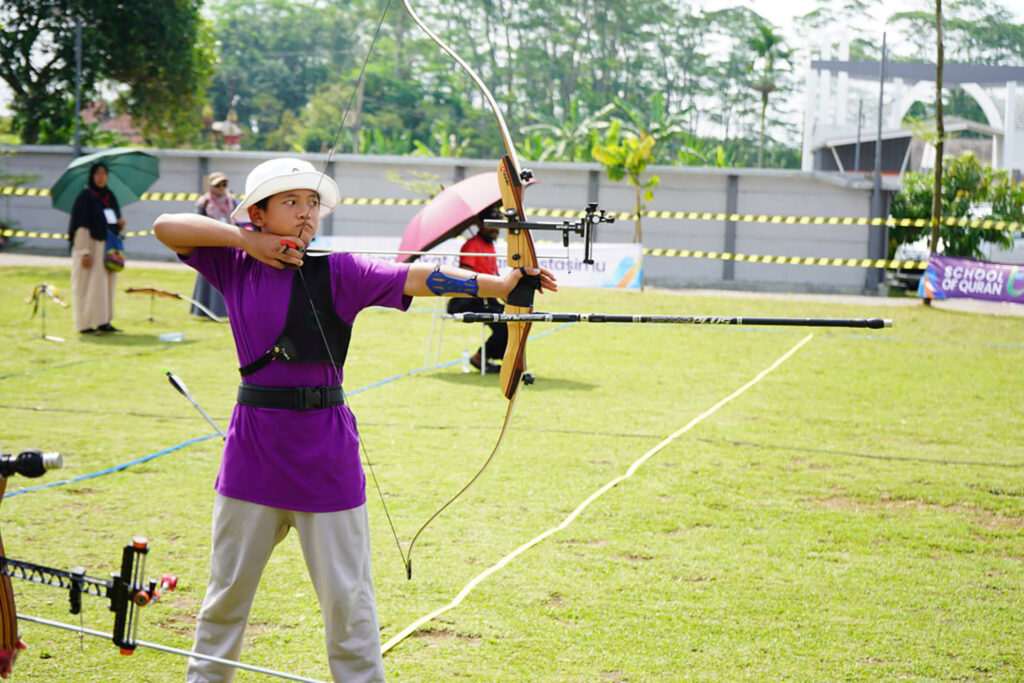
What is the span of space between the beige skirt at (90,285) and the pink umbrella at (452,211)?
4454 mm

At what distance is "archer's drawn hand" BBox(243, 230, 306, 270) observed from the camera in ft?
10.7

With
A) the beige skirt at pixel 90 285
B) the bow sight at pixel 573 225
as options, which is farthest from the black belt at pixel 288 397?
the beige skirt at pixel 90 285

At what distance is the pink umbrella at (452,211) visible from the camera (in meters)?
8.67

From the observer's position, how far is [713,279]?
84.0ft

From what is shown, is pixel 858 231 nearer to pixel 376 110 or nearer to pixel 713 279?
pixel 713 279

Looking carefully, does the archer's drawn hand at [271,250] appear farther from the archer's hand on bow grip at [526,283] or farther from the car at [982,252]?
the car at [982,252]

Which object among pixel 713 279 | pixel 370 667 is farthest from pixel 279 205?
pixel 713 279

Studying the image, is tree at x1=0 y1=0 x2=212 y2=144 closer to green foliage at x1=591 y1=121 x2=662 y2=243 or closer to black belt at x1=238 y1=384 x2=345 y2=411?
green foliage at x1=591 y1=121 x2=662 y2=243

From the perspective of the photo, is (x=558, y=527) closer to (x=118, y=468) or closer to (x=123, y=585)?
(x=118, y=468)

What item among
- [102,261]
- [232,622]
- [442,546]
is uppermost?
[102,261]

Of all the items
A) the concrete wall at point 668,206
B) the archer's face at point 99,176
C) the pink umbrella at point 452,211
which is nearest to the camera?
the pink umbrella at point 452,211

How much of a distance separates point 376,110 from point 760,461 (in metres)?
52.2

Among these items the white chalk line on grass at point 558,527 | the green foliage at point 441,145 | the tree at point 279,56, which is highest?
the tree at point 279,56

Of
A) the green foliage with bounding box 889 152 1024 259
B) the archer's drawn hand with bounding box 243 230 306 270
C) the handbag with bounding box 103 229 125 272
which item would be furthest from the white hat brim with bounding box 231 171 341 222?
the green foliage with bounding box 889 152 1024 259
